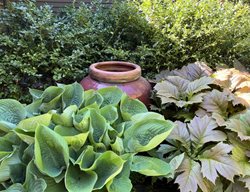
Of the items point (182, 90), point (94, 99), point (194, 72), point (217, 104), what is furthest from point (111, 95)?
point (194, 72)

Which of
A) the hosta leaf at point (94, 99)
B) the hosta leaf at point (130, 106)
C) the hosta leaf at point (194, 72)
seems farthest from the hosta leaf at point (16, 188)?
the hosta leaf at point (194, 72)

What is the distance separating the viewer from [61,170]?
152 cm

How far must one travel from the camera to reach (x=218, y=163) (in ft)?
6.04

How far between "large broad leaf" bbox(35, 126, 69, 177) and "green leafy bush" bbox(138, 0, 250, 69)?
5.57ft

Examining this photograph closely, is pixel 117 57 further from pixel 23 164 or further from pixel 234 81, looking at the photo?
pixel 23 164

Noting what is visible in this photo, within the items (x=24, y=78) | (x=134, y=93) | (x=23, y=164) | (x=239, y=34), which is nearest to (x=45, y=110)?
(x=23, y=164)

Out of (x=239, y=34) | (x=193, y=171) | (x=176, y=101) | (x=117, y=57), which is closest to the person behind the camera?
(x=193, y=171)

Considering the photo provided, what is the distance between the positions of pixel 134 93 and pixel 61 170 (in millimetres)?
994

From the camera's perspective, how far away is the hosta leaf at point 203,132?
1.98m

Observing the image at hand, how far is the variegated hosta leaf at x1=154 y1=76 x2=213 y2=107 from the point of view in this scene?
2246 millimetres

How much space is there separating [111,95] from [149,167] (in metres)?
0.59

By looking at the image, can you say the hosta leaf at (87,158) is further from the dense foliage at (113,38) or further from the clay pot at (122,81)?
the dense foliage at (113,38)

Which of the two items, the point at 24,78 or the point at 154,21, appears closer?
the point at 24,78

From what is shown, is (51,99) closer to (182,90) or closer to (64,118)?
(64,118)
